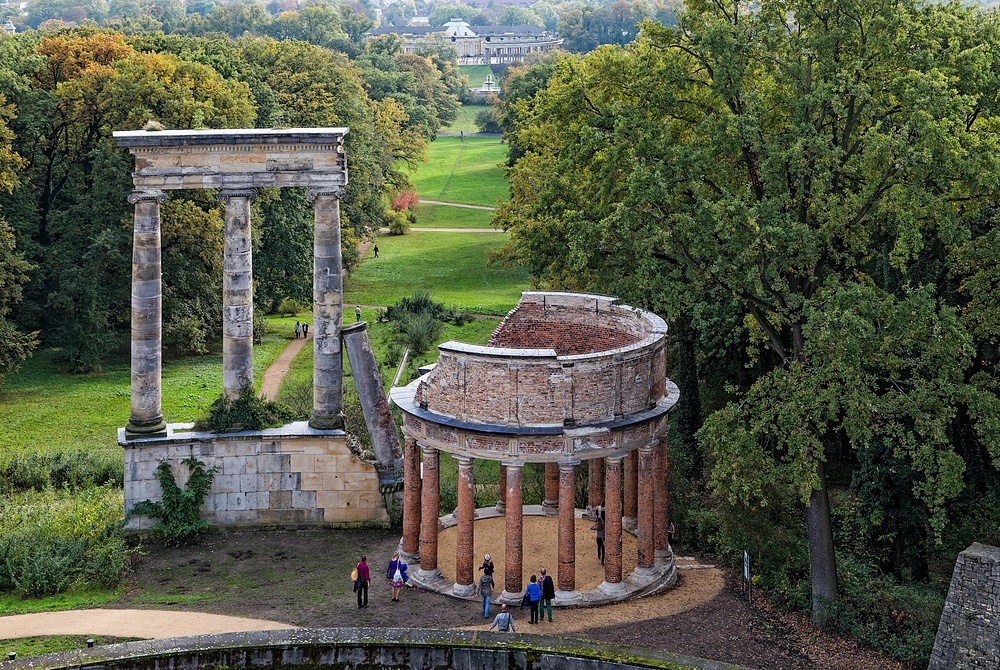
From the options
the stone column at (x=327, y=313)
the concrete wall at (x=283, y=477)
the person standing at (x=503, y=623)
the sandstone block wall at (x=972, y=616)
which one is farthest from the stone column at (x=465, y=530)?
the sandstone block wall at (x=972, y=616)

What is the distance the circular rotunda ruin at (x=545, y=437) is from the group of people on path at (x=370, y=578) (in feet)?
2.27

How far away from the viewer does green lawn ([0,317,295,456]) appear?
4800cm

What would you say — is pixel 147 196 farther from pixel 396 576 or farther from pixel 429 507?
pixel 396 576

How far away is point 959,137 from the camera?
27922 mm

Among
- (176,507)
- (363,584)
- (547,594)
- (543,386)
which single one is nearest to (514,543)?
(547,594)

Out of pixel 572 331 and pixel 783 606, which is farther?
pixel 572 331

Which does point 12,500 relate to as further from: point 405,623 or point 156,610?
point 405,623

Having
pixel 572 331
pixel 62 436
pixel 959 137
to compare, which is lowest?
pixel 62 436

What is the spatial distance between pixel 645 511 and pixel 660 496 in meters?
0.99

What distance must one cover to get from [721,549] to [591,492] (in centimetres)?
506

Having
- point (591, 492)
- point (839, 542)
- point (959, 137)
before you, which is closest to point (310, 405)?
point (591, 492)

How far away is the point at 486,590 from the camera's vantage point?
30375 mm

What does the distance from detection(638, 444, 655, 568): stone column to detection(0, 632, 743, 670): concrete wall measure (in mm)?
9237

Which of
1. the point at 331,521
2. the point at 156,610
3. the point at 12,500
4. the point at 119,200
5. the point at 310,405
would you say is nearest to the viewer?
the point at 156,610
